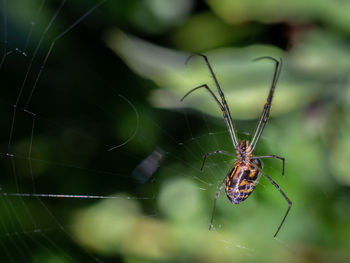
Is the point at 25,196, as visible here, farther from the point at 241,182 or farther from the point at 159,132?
the point at 241,182

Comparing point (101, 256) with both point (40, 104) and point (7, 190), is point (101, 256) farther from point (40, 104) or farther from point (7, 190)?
point (40, 104)

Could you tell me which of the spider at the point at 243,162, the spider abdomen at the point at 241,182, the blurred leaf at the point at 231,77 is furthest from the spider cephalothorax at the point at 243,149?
the blurred leaf at the point at 231,77

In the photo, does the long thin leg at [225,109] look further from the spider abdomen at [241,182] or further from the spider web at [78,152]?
the spider abdomen at [241,182]

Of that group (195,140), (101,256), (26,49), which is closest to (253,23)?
(195,140)

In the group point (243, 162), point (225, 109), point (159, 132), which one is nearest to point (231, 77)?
point (225, 109)

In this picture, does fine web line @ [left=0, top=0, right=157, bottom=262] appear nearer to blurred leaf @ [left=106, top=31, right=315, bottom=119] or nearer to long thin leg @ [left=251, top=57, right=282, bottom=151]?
blurred leaf @ [left=106, top=31, right=315, bottom=119]

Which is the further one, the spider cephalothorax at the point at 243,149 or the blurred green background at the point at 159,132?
the spider cephalothorax at the point at 243,149
